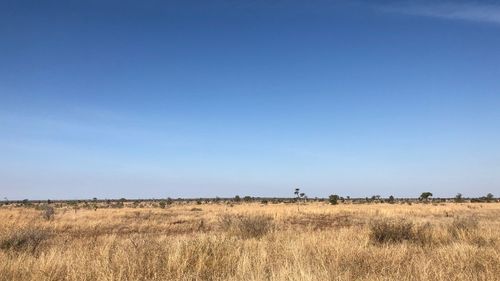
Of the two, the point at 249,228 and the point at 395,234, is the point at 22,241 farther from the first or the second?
the point at 395,234

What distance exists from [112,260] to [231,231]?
7.08 meters

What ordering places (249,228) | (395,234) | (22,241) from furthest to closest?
(249,228)
(395,234)
(22,241)

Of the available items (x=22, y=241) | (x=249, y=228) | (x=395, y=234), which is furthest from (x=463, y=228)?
(x=22, y=241)

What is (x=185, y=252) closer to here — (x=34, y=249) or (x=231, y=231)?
(x=34, y=249)

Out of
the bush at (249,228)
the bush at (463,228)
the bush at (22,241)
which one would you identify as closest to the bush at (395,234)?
the bush at (463,228)

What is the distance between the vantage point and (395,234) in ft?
44.4

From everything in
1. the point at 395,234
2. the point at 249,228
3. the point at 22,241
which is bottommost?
the point at 22,241

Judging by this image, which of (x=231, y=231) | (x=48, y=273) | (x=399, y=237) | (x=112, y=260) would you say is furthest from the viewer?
(x=231, y=231)

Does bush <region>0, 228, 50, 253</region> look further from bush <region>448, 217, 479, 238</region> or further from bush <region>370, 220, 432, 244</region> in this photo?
bush <region>448, 217, 479, 238</region>

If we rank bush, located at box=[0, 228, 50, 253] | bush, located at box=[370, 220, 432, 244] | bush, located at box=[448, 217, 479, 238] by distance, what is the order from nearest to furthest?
→ bush, located at box=[0, 228, 50, 253]
bush, located at box=[370, 220, 432, 244]
bush, located at box=[448, 217, 479, 238]

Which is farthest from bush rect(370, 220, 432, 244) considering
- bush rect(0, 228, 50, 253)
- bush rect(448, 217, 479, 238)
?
bush rect(0, 228, 50, 253)

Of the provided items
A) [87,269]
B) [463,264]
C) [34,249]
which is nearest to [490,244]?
[463,264]

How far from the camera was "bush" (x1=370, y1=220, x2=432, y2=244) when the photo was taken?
43.8 feet

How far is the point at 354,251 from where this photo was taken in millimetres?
10047
